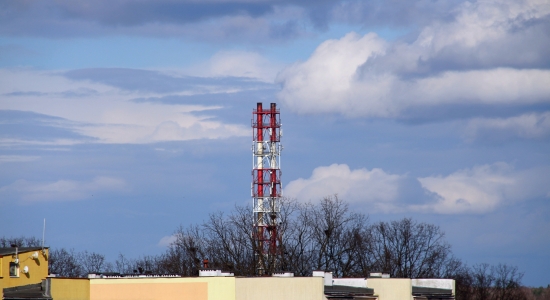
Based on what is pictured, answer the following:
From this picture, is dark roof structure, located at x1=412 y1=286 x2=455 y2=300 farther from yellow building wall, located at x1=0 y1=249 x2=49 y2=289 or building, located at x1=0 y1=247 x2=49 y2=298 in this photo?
building, located at x1=0 y1=247 x2=49 y2=298

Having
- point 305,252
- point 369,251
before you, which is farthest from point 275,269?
point 369,251

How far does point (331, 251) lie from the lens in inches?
4038

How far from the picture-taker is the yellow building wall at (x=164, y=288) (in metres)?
50.4

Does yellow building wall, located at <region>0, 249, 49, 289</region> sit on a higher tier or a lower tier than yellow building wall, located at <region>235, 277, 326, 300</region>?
higher

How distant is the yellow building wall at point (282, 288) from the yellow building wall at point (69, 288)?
27.9ft

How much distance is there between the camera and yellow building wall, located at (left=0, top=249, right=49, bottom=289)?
48812 mm

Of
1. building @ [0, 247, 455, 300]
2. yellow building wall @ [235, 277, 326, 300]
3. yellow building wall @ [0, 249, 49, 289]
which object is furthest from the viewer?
yellow building wall @ [235, 277, 326, 300]

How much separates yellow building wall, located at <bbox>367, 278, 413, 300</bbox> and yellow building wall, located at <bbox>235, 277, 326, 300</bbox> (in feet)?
28.7

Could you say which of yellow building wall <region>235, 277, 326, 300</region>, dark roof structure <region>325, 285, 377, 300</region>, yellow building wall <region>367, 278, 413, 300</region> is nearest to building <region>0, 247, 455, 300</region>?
yellow building wall <region>235, 277, 326, 300</region>

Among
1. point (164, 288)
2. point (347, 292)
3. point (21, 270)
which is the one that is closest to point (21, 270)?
point (21, 270)

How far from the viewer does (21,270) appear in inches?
1966

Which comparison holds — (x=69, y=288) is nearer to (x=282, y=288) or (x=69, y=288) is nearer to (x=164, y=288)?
(x=164, y=288)

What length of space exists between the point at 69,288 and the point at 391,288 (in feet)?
68.5

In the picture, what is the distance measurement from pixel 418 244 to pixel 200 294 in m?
64.5
